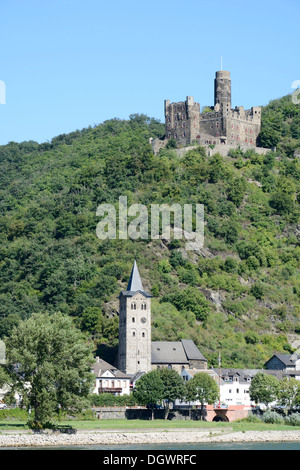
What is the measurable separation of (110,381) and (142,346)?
7.04m

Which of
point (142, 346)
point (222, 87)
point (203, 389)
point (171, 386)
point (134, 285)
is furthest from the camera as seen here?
point (222, 87)

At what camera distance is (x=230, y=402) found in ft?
341

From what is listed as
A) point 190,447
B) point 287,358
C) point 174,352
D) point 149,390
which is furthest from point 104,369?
point 190,447

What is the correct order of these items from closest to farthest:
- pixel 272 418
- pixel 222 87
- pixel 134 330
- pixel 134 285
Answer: pixel 272 418, pixel 134 330, pixel 134 285, pixel 222 87

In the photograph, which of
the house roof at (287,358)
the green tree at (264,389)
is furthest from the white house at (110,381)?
the house roof at (287,358)

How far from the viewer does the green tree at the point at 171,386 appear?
3676 inches

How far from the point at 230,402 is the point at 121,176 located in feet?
154

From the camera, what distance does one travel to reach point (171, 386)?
9381 centimetres

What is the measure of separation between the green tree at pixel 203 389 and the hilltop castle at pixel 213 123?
180 feet

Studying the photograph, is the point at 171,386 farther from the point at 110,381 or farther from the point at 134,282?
the point at 134,282
